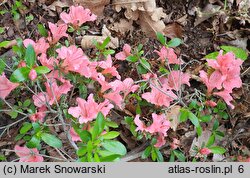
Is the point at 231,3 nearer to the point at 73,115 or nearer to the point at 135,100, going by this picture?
the point at 135,100

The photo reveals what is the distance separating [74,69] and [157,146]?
0.67 metres

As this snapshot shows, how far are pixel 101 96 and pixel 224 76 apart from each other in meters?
0.71

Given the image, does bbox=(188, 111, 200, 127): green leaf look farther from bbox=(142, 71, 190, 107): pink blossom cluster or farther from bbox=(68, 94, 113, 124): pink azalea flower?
bbox=(68, 94, 113, 124): pink azalea flower

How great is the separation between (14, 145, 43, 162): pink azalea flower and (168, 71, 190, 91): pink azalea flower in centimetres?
89

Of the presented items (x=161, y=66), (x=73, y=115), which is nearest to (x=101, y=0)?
(x=161, y=66)

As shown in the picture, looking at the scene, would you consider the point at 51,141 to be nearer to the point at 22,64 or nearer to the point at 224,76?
the point at 22,64

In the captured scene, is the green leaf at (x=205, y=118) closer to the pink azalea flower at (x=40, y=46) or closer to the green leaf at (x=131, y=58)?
the green leaf at (x=131, y=58)

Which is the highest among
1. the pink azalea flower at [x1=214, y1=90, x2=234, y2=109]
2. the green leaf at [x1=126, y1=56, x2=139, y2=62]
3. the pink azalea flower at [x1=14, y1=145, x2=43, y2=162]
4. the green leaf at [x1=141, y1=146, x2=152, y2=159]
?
the green leaf at [x1=126, y1=56, x2=139, y2=62]

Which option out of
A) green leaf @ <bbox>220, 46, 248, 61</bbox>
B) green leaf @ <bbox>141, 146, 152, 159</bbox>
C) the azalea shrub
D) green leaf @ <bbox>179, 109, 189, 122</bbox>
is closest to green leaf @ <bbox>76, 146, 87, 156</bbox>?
the azalea shrub

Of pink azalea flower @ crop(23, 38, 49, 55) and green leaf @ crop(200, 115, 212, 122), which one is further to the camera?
green leaf @ crop(200, 115, 212, 122)

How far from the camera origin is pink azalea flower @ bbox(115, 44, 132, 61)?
8.49 feet

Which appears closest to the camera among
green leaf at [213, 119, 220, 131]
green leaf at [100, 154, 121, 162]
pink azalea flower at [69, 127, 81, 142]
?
green leaf at [100, 154, 121, 162]

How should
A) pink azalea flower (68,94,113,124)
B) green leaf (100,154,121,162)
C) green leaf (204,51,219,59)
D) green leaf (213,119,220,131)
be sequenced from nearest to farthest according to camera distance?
green leaf (100,154,121,162)
pink azalea flower (68,94,113,124)
green leaf (213,119,220,131)
green leaf (204,51,219,59)

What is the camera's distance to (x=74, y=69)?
218 centimetres
